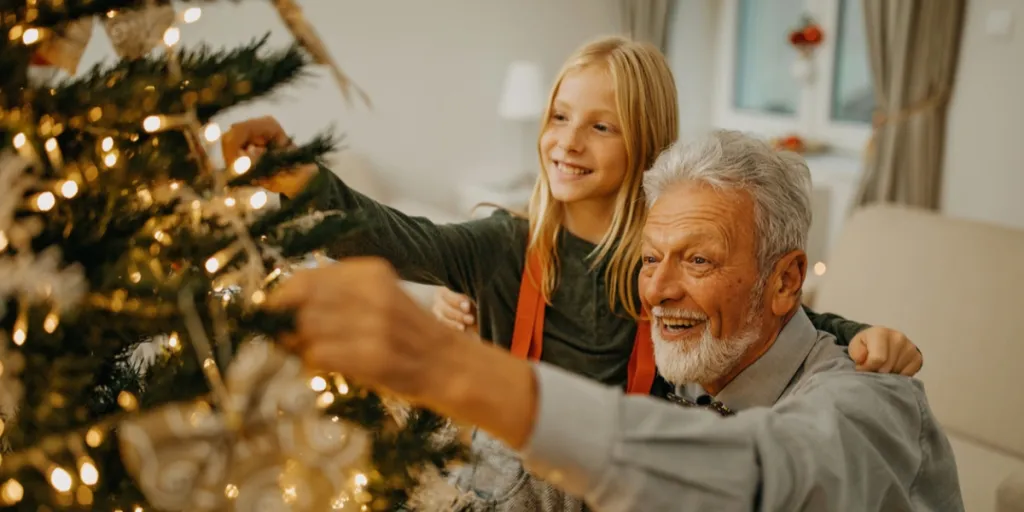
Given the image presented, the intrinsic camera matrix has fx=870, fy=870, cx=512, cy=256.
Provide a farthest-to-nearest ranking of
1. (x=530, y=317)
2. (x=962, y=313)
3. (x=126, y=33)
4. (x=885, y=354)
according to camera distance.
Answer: (x=962, y=313)
(x=530, y=317)
(x=885, y=354)
(x=126, y=33)

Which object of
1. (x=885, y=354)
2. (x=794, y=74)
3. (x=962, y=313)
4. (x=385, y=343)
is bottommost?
(x=962, y=313)

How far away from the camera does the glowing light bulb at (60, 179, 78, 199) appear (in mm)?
578

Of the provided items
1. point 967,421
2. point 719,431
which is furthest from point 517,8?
point 719,431

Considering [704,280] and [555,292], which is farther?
[555,292]

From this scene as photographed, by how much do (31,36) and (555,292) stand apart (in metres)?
1.03

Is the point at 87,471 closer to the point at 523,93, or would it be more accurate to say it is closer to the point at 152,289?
the point at 152,289

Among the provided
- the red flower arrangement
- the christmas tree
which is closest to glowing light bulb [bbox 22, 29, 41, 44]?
the christmas tree

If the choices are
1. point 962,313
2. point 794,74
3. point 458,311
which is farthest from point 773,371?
point 794,74

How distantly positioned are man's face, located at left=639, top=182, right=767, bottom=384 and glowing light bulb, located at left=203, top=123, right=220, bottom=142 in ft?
2.38

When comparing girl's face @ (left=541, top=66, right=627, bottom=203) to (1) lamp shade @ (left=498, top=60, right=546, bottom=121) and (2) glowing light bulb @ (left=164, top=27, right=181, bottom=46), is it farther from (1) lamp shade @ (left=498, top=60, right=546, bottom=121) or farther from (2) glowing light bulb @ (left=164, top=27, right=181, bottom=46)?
(1) lamp shade @ (left=498, top=60, right=546, bottom=121)

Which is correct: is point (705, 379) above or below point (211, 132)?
below

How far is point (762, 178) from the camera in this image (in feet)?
4.01

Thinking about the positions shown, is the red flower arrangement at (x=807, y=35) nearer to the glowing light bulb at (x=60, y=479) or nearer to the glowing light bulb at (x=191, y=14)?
the glowing light bulb at (x=191, y=14)

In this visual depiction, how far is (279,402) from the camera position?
0.56 metres
